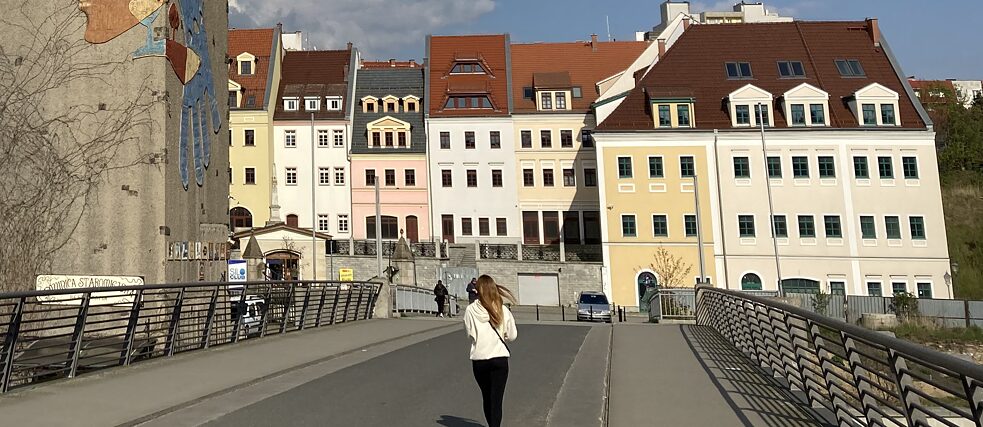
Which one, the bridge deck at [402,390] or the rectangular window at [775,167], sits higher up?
the rectangular window at [775,167]

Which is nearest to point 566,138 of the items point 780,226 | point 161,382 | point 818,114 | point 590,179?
point 590,179

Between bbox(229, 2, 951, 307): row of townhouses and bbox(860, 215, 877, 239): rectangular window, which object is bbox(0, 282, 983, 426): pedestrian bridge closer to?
bbox(229, 2, 951, 307): row of townhouses

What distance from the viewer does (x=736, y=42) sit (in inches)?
2133

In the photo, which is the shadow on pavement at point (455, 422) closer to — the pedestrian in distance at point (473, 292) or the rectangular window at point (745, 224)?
the pedestrian in distance at point (473, 292)

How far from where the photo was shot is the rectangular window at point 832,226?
155 ft

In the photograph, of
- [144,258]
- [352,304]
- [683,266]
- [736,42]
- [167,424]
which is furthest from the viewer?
[736,42]

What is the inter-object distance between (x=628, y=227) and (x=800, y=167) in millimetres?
12023

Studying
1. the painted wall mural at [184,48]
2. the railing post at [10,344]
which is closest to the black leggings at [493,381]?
the railing post at [10,344]

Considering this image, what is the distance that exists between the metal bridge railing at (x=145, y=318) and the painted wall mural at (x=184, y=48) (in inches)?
124

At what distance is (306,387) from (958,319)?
38359 mm

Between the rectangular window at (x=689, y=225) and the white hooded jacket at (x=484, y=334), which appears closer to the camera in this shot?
the white hooded jacket at (x=484, y=334)

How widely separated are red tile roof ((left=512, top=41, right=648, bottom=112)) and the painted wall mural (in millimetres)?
40097

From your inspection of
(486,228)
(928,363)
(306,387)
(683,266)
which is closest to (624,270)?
(683,266)

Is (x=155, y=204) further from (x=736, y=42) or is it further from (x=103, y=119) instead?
(x=736, y=42)
